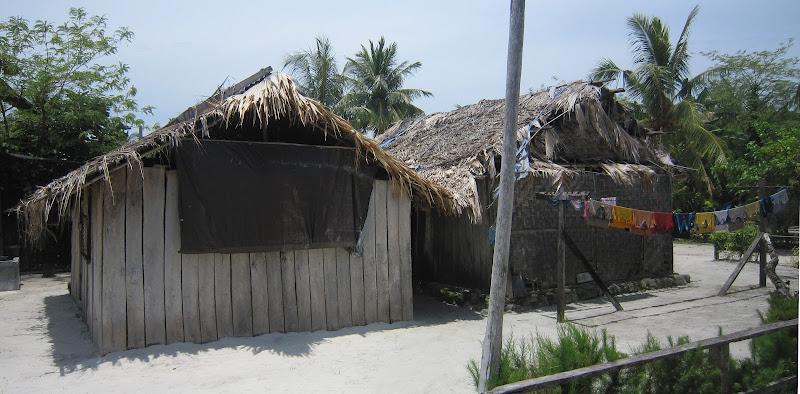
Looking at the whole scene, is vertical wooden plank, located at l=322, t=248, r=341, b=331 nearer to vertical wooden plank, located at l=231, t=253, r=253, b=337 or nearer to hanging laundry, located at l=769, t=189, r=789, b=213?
vertical wooden plank, located at l=231, t=253, r=253, b=337

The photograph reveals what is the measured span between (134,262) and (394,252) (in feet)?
11.4

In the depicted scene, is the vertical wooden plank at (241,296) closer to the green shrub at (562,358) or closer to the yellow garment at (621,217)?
the green shrub at (562,358)

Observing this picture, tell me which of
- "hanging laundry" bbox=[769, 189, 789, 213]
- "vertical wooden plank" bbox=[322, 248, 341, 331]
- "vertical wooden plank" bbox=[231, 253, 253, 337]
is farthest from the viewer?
"hanging laundry" bbox=[769, 189, 789, 213]

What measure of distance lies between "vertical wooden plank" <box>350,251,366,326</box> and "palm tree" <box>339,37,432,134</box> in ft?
68.8

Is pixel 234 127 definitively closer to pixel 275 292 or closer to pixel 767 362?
pixel 275 292

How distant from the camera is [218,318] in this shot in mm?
7035

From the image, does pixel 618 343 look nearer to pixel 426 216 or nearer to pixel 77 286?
pixel 426 216

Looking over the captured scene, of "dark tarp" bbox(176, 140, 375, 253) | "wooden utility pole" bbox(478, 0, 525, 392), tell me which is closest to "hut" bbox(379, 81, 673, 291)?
"dark tarp" bbox(176, 140, 375, 253)

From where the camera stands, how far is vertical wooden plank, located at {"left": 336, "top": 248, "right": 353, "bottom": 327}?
7.81m

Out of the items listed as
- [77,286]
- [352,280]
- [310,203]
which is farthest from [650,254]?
[77,286]

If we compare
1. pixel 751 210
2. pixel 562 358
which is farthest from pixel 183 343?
pixel 751 210

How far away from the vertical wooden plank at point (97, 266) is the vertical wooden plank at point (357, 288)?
3133 millimetres

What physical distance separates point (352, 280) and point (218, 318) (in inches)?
73.6

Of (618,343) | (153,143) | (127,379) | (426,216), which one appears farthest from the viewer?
(426,216)
